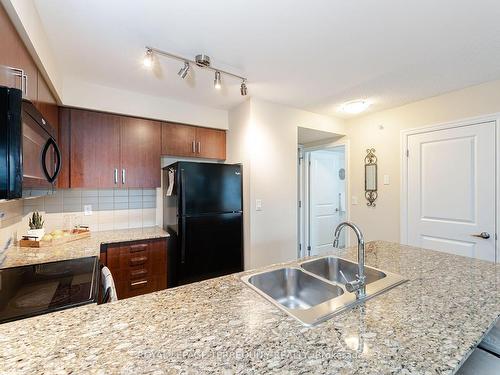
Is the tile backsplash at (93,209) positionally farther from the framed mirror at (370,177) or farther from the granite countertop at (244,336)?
the framed mirror at (370,177)

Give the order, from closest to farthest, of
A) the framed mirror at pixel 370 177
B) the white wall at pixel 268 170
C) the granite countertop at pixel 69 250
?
the granite countertop at pixel 69 250, the white wall at pixel 268 170, the framed mirror at pixel 370 177

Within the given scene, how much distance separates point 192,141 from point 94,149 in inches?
39.2

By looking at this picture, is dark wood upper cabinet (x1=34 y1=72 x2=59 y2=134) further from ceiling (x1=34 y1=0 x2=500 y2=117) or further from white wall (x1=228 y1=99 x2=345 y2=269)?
white wall (x1=228 y1=99 x2=345 y2=269)

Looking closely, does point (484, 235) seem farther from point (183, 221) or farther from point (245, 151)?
point (183, 221)

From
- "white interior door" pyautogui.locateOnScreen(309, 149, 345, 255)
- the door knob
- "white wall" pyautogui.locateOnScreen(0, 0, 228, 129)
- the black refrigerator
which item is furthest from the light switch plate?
the door knob

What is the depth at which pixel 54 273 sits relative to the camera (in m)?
1.42

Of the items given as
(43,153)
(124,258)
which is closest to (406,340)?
(43,153)

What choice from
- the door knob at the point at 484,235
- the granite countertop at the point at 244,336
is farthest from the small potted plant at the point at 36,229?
the door knob at the point at 484,235

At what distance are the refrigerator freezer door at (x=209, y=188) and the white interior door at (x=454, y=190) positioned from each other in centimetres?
197

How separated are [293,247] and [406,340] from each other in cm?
226

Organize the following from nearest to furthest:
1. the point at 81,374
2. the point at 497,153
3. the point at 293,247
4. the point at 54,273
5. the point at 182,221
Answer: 1. the point at 81,374
2. the point at 54,273
3. the point at 497,153
4. the point at 182,221
5. the point at 293,247

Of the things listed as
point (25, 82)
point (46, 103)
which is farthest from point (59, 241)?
point (25, 82)

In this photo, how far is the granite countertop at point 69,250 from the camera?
161 centimetres

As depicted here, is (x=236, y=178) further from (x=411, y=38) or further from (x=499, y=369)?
(x=499, y=369)
